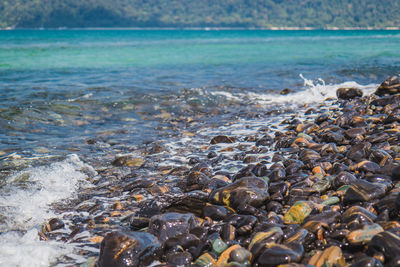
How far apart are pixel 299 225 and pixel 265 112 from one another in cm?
906

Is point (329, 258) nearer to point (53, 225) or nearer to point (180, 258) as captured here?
point (180, 258)

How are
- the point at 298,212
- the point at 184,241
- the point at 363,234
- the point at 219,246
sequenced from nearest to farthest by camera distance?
1. the point at 363,234
2. the point at 219,246
3. the point at 184,241
4. the point at 298,212

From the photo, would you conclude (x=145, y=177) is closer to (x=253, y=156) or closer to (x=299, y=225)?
(x=253, y=156)

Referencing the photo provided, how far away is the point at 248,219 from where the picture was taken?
474 cm

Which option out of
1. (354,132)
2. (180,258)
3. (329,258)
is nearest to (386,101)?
(354,132)

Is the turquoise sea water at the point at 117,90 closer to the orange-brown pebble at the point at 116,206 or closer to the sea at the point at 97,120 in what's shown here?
the sea at the point at 97,120

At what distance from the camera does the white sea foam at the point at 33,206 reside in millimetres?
4590

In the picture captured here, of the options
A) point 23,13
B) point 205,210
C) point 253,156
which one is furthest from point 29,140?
point 23,13

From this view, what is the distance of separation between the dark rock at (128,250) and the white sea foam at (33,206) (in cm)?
79

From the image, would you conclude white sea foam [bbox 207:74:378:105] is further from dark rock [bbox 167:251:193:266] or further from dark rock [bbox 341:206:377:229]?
dark rock [bbox 167:251:193:266]

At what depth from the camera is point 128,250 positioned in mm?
4145

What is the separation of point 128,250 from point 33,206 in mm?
2647

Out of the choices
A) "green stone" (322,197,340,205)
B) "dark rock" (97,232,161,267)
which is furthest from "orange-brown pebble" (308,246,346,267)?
"dark rock" (97,232,161,267)

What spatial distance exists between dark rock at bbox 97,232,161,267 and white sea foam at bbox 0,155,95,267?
0.79 m
